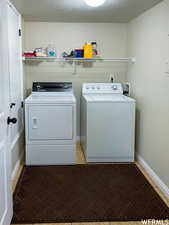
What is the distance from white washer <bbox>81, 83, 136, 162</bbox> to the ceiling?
119 cm

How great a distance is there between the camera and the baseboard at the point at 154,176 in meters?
2.94

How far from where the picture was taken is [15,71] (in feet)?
11.9

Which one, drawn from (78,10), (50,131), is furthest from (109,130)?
(78,10)

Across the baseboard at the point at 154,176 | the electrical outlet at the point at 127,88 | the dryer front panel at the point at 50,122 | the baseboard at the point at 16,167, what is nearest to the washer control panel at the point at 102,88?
the electrical outlet at the point at 127,88

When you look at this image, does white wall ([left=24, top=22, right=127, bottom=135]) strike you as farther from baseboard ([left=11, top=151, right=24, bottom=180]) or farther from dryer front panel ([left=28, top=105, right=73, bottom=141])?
baseboard ([left=11, top=151, right=24, bottom=180])

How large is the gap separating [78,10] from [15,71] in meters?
1.15

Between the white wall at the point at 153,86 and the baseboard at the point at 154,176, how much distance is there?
0.05m

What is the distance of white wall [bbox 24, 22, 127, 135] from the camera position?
14.8 ft

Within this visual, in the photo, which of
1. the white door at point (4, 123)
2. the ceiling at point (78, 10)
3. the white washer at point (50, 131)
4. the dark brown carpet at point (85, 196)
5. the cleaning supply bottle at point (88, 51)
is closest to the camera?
the white door at point (4, 123)

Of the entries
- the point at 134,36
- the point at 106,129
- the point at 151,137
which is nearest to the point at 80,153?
the point at 106,129

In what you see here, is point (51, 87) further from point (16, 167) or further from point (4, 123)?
point (4, 123)

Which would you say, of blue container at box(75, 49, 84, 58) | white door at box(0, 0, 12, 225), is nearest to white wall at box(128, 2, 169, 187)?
blue container at box(75, 49, 84, 58)

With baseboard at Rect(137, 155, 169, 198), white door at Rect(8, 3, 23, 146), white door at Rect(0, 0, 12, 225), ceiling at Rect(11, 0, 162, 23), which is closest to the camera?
white door at Rect(0, 0, 12, 225)

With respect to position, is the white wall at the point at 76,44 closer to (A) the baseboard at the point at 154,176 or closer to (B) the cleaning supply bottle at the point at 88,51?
(B) the cleaning supply bottle at the point at 88,51
